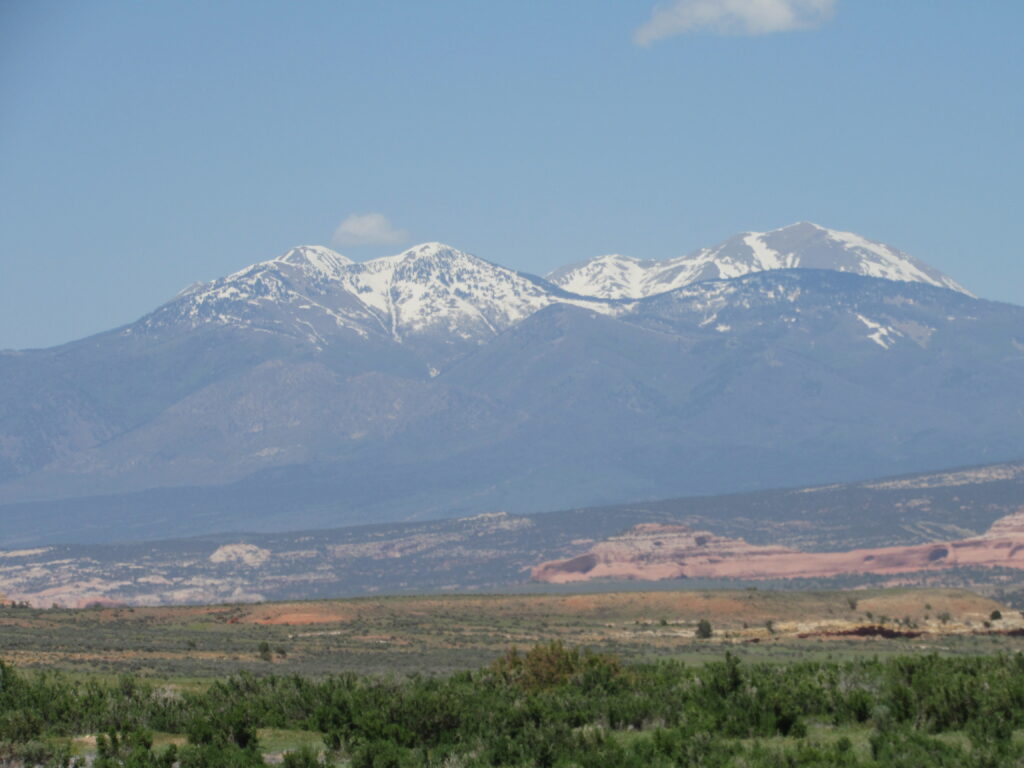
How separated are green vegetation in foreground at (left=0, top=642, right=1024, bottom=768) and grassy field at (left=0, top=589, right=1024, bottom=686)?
12.2 m

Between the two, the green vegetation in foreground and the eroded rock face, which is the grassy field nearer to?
the green vegetation in foreground

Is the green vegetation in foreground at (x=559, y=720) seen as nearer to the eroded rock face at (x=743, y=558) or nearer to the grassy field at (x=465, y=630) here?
the grassy field at (x=465, y=630)

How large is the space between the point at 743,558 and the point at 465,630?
323 ft

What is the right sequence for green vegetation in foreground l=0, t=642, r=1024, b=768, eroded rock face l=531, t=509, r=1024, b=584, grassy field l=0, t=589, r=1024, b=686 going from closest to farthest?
1. green vegetation in foreground l=0, t=642, r=1024, b=768
2. grassy field l=0, t=589, r=1024, b=686
3. eroded rock face l=531, t=509, r=1024, b=584

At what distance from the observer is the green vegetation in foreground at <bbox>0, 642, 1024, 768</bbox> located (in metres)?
27.6

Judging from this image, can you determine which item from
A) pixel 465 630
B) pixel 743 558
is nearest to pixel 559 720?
pixel 465 630

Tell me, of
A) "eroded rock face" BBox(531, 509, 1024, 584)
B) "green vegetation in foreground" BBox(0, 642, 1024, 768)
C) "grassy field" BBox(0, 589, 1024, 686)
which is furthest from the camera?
"eroded rock face" BBox(531, 509, 1024, 584)

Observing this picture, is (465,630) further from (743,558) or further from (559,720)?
(743,558)

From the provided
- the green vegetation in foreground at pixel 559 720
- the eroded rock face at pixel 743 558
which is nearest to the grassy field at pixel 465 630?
the green vegetation in foreground at pixel 559 720

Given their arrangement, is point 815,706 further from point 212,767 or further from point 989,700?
point 212,767

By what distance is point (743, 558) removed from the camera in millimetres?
170375

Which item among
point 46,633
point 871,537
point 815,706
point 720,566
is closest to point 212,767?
point 815,706

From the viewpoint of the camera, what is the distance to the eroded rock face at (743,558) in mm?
159750

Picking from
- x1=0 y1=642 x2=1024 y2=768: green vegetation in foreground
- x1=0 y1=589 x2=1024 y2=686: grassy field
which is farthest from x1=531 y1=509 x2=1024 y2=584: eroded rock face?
x1=0 y1=642 x2=1024 y2=768: green vegetation in foreground
